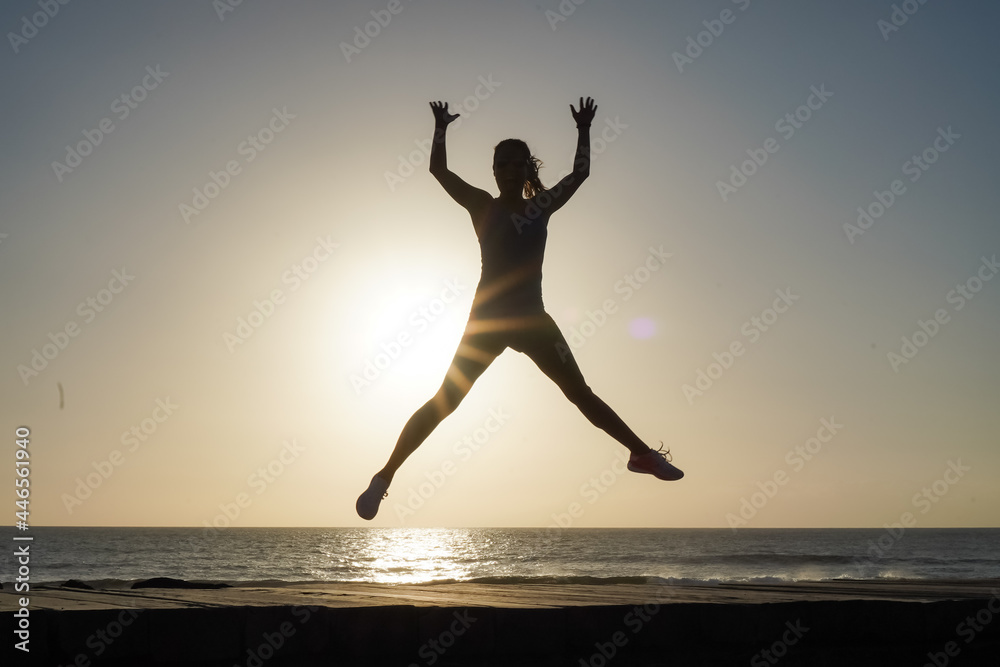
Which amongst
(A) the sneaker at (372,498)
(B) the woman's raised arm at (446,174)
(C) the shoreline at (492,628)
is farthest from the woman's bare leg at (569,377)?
(A) the sneaker at (372,498)

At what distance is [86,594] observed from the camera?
4.73 meters

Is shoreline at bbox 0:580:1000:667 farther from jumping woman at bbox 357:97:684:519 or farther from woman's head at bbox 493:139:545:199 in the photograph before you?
woman's head at bbox 493:139:545:199

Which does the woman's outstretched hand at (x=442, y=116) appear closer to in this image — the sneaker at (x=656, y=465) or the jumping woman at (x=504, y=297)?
the jumping woman at (x=504, y=297)

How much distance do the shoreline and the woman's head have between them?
2.25m

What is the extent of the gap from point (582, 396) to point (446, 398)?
79 cm

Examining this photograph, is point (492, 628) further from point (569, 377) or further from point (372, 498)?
point (569, 377)

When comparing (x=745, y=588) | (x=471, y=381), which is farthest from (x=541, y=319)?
(x=745, y=588)

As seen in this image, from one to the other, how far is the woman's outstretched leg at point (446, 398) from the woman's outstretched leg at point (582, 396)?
0.23 meters

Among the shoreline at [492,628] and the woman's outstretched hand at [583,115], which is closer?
the shoreline at [492,628]

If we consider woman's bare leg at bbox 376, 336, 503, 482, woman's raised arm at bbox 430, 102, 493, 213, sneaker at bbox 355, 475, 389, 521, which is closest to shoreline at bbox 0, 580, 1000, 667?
sneaker at bbox 355, 475, 389, 521

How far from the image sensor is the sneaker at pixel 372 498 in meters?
4.97

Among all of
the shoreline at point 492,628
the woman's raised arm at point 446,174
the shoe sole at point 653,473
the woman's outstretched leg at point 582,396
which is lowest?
the shoreline at point 492,628

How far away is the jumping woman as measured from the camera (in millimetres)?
4984

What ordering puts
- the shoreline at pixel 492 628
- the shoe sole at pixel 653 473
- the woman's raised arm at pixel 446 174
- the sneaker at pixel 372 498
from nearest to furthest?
1. the shoreline at pixel 492 628
2. the sneaker at pixel 372 498
3. the woman's raised arm at pixel 446 174
4. the shoe sole at pixel 653 473
